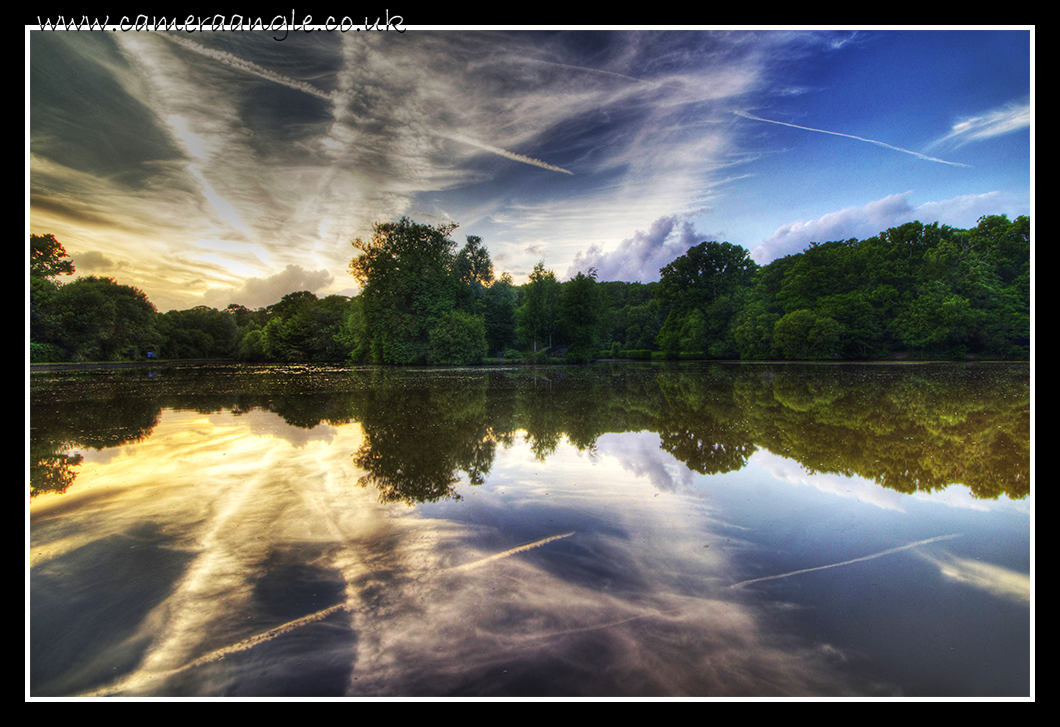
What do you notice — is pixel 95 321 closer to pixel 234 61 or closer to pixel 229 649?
pixel 234 61

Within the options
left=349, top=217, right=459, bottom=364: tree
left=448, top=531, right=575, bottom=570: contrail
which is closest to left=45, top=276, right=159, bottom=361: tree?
left=349, top=217, right=459, bottom=364: tree

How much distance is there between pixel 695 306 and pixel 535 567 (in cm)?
5813

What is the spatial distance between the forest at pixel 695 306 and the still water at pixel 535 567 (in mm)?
35553

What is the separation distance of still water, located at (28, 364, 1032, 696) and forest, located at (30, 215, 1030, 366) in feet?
117

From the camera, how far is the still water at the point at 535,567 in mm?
2883

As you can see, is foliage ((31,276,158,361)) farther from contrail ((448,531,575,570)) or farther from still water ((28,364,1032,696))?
contrail ((448,531,575,570))

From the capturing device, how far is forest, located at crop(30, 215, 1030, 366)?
129ft

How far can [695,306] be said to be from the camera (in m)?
57.2

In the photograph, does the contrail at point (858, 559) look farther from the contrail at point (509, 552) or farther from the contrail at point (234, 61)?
the contrail at point (234, 61)

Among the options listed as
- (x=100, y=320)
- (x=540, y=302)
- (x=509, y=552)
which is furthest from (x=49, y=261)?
(x=509, y=552)

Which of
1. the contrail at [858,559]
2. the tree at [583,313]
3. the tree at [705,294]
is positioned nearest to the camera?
the contrail at [858,559]

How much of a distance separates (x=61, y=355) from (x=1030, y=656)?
209 feet

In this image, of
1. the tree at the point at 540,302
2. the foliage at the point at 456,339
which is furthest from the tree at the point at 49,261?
the tree at the point at 540,302

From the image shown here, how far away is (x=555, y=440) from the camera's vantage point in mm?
10203
